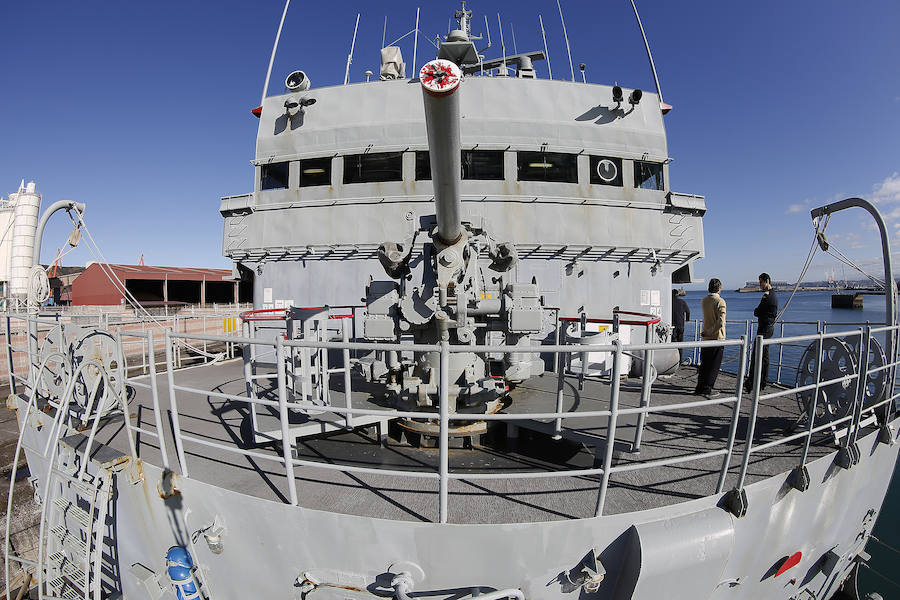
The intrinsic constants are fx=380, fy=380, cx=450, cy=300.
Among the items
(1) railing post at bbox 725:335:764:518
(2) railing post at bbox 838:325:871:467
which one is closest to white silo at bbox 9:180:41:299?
(1) railing post at bbox 725:335:764:518

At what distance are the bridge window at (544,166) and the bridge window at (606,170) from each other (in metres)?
0.37

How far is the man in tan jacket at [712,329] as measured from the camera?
4602 millimetres

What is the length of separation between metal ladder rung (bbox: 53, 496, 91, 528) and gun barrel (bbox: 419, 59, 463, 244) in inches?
138

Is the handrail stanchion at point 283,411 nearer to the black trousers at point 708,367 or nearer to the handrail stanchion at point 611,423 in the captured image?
the handrail stanchion at point 611,423

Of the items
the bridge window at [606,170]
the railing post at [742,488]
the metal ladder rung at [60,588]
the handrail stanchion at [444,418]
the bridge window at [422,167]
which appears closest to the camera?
the handrail stanchion at [444,418]

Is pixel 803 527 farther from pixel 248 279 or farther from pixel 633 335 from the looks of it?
pixel 248 279

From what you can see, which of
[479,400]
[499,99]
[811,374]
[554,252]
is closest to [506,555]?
[479,400]

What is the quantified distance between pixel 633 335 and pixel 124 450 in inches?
277

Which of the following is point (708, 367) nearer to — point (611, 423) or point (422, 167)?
point (611, 423)

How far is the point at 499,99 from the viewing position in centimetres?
706

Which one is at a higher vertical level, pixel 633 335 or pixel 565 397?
pixel 633 335

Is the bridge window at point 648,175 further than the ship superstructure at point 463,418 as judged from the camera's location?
Yes

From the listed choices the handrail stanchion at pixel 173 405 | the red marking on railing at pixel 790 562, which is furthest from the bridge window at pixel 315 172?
the red marking on railing at pixel 790 562

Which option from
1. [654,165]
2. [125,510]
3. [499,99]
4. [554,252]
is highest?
[499,99]
